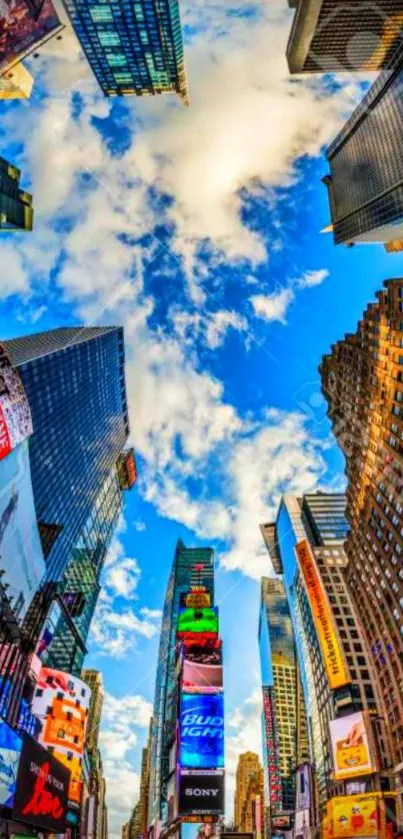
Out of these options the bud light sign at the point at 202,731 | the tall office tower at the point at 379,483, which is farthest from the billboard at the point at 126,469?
the bud light sign at the point at 202,731

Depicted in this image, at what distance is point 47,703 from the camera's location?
6819cm

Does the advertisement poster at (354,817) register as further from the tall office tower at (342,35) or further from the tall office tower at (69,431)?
the tall office tower at (342,35)

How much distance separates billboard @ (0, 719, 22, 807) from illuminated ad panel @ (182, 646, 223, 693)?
218 ft

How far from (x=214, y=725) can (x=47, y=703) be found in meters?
28.4

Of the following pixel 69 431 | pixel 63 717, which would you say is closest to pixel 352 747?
pixel 63 717

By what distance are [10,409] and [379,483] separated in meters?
60.3

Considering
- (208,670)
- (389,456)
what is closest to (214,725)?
(208,670)

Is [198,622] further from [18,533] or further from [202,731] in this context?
[18,533]

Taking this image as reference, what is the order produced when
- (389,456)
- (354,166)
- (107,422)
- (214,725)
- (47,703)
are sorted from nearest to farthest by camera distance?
(47,703), (389,456), (214,725), (354,166), (107,422)

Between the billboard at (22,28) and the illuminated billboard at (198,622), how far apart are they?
94.8 m

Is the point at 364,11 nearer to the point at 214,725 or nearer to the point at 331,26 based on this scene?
the point at 331,26

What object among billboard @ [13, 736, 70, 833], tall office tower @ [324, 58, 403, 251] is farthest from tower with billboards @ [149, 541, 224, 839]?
tall office tower @ [324, 58, 403, 251]

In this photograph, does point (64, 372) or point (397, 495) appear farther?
point (64, 372)

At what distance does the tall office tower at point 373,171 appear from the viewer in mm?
86625
